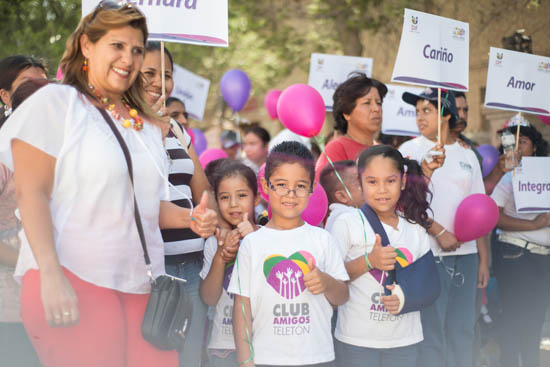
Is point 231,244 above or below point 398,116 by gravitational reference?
below

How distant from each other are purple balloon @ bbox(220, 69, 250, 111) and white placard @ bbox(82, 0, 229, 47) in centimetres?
357

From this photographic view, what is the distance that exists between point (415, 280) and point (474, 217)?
979 millimetres

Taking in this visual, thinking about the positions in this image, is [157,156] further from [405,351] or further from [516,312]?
[516,312]

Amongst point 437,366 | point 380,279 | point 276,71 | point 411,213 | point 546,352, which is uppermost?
point 276,71

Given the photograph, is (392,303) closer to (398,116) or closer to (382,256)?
(382,256)

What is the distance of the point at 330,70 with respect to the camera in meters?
6.27

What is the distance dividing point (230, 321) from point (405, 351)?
962 mm

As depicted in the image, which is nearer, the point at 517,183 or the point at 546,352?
the point at 517,183

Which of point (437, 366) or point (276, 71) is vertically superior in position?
point (276, 71)

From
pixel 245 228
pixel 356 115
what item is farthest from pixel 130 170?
pixel 356 115

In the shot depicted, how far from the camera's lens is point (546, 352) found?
5.43 m

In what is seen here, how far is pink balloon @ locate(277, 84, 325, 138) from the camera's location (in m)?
3.97

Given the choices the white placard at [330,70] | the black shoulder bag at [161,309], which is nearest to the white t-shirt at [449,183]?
the white placard at [330,70]

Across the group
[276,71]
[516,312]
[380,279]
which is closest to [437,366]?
[380,279]
